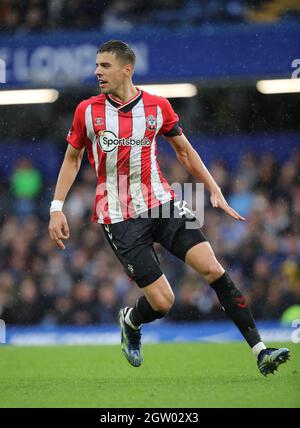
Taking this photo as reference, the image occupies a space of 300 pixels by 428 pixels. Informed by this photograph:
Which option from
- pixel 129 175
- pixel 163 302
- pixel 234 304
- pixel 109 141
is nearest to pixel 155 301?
pixel 163 302

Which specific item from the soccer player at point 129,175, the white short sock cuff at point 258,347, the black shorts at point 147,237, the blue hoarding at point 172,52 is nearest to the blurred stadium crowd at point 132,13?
the blue hoarding at point 172,52

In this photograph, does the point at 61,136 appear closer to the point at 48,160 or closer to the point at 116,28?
the point at 48,160

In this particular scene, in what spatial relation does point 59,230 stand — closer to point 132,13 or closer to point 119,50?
point 119,50

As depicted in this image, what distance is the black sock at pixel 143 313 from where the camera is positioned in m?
5.27

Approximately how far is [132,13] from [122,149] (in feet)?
18.9

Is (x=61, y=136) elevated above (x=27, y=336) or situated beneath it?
elevated above

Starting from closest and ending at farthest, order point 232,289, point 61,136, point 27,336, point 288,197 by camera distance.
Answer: point 232,289
point 27,336
point 288,197
point 61,136

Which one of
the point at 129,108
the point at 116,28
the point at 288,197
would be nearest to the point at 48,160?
the point at 116,28

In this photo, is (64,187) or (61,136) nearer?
(64,187)

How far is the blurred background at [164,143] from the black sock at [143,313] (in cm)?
436

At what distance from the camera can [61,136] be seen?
11.6 meters

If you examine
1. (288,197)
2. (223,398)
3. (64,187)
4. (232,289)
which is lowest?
(223,398)

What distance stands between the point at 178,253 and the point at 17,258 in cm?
632

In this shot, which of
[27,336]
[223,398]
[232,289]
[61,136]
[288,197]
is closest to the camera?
[223,398]
